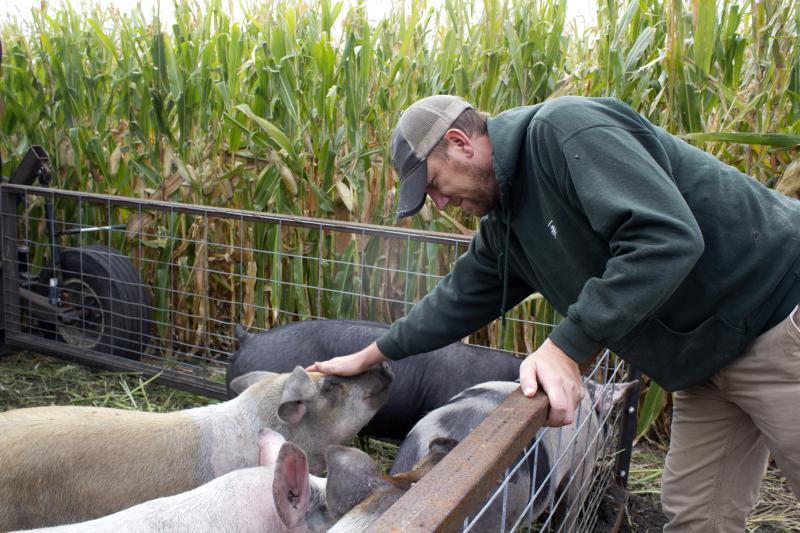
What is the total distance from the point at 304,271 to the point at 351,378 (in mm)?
2194

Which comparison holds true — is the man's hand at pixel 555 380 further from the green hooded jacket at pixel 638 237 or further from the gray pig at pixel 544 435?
the gray pig at pixel 544 435

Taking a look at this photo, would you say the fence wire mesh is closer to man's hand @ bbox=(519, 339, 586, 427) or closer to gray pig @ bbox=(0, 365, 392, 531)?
man's hand @ bbox=(519, 339, 586, 427)

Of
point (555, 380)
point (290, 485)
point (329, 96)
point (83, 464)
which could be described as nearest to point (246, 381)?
point (83, 464)

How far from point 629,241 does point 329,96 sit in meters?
3.53

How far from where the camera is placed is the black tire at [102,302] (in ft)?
16.5

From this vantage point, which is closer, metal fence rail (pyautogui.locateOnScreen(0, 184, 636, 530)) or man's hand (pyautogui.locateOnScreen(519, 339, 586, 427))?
man's hand (pyautogui.locateOnScreen(519, 339, 586, 427))

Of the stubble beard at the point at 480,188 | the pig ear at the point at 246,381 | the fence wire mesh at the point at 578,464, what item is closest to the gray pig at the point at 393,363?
the pig ear at the point at 246,381

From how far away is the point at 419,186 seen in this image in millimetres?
2127

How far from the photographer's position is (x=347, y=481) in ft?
5.98

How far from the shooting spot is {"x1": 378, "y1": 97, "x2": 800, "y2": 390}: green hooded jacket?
1717mm

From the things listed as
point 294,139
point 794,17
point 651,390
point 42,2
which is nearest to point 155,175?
point 294,139

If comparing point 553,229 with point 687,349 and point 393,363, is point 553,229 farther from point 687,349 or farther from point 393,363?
point 393,363

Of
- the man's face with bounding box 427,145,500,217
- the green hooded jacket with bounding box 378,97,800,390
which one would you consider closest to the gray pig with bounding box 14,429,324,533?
the green hooded jacket with bounding box 378,97,800,390

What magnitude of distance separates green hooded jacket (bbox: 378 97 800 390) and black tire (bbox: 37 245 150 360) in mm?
3444
